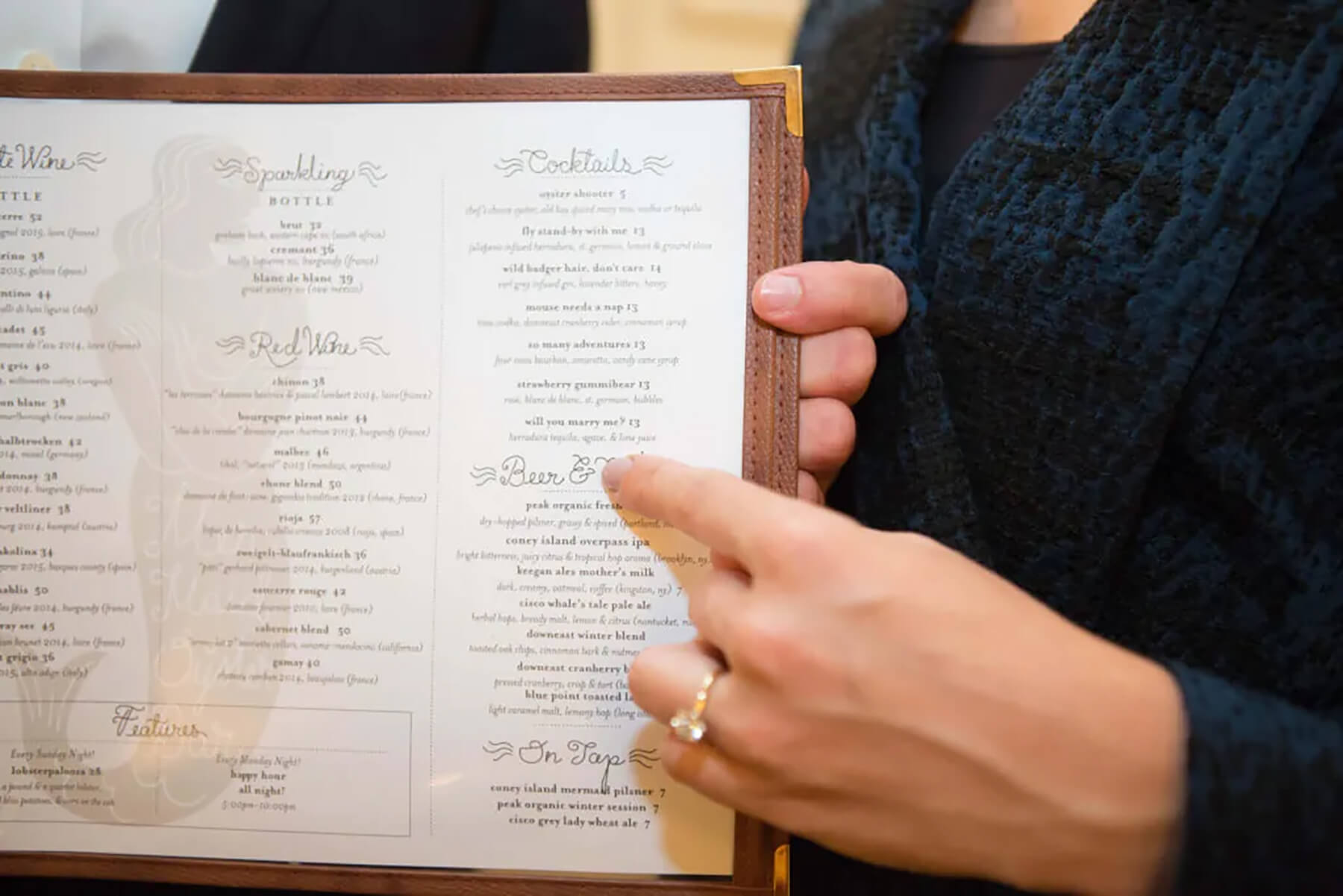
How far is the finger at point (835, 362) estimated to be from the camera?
0.52 meters

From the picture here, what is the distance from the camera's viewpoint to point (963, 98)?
61 cm

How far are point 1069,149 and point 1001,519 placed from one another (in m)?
0.24

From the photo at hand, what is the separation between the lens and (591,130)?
0.52 m

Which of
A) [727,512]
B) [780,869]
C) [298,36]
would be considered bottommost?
[780,869]

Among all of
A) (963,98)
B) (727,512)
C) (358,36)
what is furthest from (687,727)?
(358,36)

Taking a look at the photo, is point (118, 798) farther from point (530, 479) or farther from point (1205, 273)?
point (1205, 273)

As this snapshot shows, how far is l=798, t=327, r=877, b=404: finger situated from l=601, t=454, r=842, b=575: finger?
115mm

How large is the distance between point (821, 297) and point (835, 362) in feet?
0.16

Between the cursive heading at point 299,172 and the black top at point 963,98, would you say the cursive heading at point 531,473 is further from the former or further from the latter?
the black top at point 963,98

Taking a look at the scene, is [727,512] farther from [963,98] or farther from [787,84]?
[963,98]

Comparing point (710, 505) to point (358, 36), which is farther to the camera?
point (358, 36)

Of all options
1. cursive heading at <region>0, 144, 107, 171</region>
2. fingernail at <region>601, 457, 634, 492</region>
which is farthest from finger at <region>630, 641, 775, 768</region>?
cursive heading at <region>0, 144, 107, 171</region>

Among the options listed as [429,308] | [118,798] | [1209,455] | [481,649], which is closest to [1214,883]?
[1209,455]

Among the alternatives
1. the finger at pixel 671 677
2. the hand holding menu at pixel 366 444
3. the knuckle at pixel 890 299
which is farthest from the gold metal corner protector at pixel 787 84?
the finger at pixel 671 677
